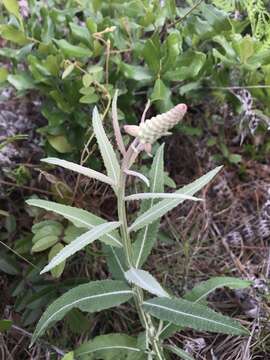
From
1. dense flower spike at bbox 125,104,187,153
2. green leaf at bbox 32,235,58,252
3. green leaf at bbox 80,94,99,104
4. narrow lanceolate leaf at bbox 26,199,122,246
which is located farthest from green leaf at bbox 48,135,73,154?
dense flower spike at bbox 125,104,187,153

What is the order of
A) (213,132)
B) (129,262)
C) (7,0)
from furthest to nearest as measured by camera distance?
(213,132)
(7,0)
(129,262)

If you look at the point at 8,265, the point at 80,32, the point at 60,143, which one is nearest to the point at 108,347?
the point at 8,265

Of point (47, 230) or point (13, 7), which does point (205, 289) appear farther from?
point (13, 7)

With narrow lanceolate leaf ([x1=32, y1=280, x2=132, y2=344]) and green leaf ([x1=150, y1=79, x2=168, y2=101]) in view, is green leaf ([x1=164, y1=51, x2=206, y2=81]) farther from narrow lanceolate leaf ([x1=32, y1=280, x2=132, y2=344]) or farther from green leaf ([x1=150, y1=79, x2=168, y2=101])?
narrow lanceolate leaf ([x1=32, y1=280, x2=132, y2=344])

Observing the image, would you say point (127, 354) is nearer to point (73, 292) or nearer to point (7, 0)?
point (73, 292)

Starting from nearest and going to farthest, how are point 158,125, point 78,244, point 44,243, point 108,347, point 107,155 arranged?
1. point 158,125
2. point 78,244
3. point 107,155
4. point 108,347
5. point 44,243

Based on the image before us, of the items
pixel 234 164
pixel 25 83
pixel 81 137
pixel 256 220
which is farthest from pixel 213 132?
pixel 25 83
